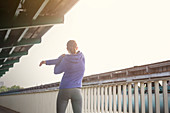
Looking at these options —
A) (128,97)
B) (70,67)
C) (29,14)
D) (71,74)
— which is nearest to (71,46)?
(70,67)

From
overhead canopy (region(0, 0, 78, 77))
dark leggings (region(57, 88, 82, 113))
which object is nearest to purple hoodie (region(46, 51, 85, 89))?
dark leggings (region(57, 88, 82, 113))

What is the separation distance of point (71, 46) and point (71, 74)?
18.3 inches

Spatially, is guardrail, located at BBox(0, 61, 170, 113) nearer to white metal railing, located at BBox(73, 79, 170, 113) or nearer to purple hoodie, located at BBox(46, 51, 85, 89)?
white metal railing, located at BBox(73, 79, 170, 113)

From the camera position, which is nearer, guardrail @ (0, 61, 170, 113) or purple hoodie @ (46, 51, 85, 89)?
guardrail @ (0, 61, 170, 113)

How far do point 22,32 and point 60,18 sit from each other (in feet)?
7.20

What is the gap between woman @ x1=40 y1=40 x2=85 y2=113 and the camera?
4.19 metres

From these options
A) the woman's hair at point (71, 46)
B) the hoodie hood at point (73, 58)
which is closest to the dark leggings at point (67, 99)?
the hoodie hood at point (73, 58)

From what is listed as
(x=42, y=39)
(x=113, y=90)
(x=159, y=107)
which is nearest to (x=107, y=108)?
(x=113, y=90)

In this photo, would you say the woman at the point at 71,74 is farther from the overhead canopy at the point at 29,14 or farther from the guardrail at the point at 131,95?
the overhead canopy at the point at 29,14

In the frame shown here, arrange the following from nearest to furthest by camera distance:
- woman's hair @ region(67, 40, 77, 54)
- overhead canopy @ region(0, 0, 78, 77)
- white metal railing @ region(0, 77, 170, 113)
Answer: white metal railing @ region(0, 77, 170, 113), woman's hair @ region(67, 40, 77, 54), overhead canopy @ region(0, 0, 78, 77)

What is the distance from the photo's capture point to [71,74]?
4348mm

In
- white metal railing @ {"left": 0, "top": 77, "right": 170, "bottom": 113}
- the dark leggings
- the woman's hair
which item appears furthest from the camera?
the woman's hair

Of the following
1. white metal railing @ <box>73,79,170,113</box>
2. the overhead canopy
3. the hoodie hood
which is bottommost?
white metal railing @ <box>73,79,170,113</box>

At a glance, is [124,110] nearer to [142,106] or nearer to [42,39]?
[142,106]
